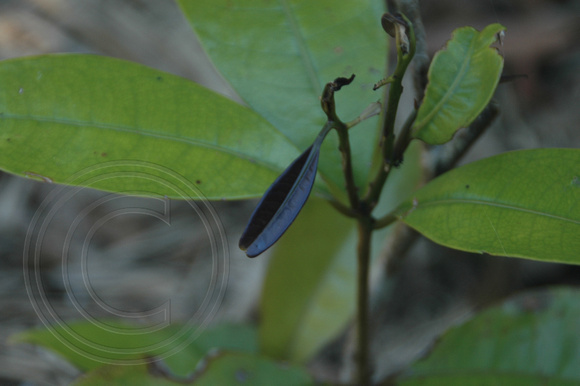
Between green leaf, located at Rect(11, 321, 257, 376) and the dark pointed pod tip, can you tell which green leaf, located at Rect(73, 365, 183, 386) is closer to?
green leaf, located at Rect(11, 321, 257, 376)

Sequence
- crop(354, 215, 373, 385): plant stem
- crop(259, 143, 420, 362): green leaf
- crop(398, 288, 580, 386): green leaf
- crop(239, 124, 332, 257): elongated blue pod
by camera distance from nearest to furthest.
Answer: crop(239, 124, 332, 257): elongated blue pod
crop(354, 215, 373, 385): plant stem
crop(398, 288, 580, 386): green leaf
crop(259, 143, 420, 362): green leaf

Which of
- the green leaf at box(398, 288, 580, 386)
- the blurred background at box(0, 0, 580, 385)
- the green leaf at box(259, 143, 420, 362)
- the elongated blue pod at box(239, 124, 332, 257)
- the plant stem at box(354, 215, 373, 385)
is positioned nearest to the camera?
the elongated blue pod at box(239, 124, 332, 257)

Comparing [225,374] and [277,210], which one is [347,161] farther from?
[225,374]

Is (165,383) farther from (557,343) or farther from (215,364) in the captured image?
(557,343)

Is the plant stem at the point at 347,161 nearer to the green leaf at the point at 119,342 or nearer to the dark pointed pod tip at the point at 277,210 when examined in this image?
the dark pointed pod tip at the point at 277,210

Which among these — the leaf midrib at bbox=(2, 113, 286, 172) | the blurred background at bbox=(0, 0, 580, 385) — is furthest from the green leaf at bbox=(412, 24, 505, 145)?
the blurred background at bbox=(0, 0, 580, 385)

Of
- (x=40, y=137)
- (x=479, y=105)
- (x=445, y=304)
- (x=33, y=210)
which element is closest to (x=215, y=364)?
(x=40, y=137)

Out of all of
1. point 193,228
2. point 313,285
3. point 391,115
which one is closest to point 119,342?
point 313,285
